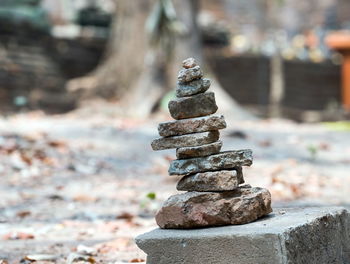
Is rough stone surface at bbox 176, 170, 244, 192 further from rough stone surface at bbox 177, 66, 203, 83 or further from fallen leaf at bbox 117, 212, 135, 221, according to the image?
fallen leaf at bbox 117, 212, 135, 221

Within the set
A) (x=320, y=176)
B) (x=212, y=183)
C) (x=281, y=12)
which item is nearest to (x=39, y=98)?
(x=320, y=176)

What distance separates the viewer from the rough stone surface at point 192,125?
9.62 feet

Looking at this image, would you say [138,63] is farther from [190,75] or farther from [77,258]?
[190,75]

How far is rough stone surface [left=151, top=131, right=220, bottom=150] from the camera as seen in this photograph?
2932mm

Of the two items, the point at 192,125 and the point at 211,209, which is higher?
the point at 192,125

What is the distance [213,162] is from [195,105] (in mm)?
250

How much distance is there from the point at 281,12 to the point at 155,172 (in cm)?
1597

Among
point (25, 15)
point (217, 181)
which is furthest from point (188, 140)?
point (25, 15)

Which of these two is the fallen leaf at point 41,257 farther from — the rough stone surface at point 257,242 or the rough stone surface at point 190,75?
the rough stone surface at point 190,75

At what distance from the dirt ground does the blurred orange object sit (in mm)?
4730

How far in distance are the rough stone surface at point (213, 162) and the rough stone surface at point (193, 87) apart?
0.27 meters

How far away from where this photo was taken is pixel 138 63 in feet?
35.9

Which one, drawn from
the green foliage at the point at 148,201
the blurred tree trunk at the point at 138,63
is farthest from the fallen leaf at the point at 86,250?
the blurred tree trunk at the point at 138,63

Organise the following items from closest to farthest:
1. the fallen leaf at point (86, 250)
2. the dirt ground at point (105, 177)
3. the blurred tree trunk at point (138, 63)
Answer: the fallen leaf at point (86, 250) < the dirt ground at point (105, 177) < the blurred tree trunk at point (138, 63)
